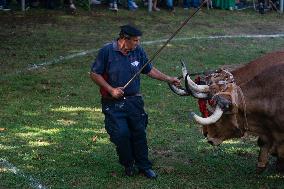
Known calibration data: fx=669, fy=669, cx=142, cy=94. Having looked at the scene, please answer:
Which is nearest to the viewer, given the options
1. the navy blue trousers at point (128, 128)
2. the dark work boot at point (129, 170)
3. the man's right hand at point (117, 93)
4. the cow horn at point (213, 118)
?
the cow horn at point (213, 118)

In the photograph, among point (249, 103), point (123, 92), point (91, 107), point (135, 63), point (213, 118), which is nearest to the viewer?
point (213, 118)

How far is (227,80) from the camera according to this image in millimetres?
8125

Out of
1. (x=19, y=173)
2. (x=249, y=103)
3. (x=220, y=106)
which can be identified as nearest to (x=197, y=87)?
(x=220, y=106)

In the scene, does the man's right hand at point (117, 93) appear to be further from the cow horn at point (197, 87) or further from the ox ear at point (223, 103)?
the ox ear at point (223, 103)

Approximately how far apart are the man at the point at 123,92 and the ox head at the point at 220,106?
1.79 ft

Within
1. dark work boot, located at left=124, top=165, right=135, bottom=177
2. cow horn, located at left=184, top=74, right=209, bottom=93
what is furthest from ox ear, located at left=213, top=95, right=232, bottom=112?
dark work boot, located at left=124, top=165, right=135, bottom=177

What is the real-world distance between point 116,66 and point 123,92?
333mm

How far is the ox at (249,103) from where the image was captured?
787cm

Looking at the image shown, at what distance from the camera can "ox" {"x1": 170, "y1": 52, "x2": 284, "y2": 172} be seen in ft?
25.8

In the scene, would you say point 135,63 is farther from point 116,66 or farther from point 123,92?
point 123,92

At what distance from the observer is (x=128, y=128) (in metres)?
8.32

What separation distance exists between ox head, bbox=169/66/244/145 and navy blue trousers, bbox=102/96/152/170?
0.72m

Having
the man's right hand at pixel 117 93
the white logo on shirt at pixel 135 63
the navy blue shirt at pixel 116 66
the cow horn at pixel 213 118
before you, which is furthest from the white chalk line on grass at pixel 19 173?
the cow horn at pixel 213 118

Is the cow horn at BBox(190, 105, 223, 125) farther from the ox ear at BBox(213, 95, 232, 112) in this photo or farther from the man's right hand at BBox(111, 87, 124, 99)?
the man's right hand at BBox(111, 87, 124, 99)
